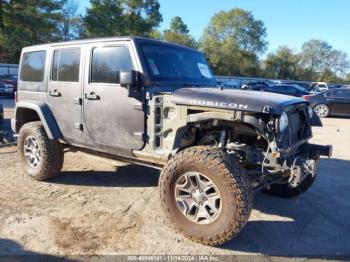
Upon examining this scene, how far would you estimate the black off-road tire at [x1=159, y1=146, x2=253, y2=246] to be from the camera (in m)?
3.64

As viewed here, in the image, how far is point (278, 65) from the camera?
249 feet

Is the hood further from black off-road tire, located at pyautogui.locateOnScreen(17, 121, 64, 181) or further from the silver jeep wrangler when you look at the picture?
black off-road tire, located at pyautogui.locateOnScreen(17, 121, 64, 181)

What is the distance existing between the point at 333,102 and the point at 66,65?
14.3 m

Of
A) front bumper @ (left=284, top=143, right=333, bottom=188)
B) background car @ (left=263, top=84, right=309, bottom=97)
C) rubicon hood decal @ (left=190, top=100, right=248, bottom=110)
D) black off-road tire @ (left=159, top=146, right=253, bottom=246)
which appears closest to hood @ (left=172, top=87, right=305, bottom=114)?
rubicon hood decal @ (left=190, top=100, right=248, bottom=110)

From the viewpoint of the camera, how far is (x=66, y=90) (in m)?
5.29

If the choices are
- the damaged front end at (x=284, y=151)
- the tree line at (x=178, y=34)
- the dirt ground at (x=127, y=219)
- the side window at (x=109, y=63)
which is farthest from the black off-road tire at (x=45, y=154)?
the tree line at (x=178, y=34)

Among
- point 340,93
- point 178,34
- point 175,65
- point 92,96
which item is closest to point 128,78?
point 92,96

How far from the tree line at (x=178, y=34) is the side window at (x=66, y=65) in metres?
32.5

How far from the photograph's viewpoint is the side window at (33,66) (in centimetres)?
578

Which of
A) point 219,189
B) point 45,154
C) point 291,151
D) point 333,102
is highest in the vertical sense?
point 291,151

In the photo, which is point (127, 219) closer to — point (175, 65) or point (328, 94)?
point (175, 65)

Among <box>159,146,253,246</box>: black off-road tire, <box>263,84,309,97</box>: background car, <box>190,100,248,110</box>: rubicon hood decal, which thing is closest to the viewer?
<box>159,146,253,246</box>: black off-road tire

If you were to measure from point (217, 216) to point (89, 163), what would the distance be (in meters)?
3.71

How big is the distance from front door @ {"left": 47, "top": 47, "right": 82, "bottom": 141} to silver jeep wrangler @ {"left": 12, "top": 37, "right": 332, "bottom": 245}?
1 centimetres
